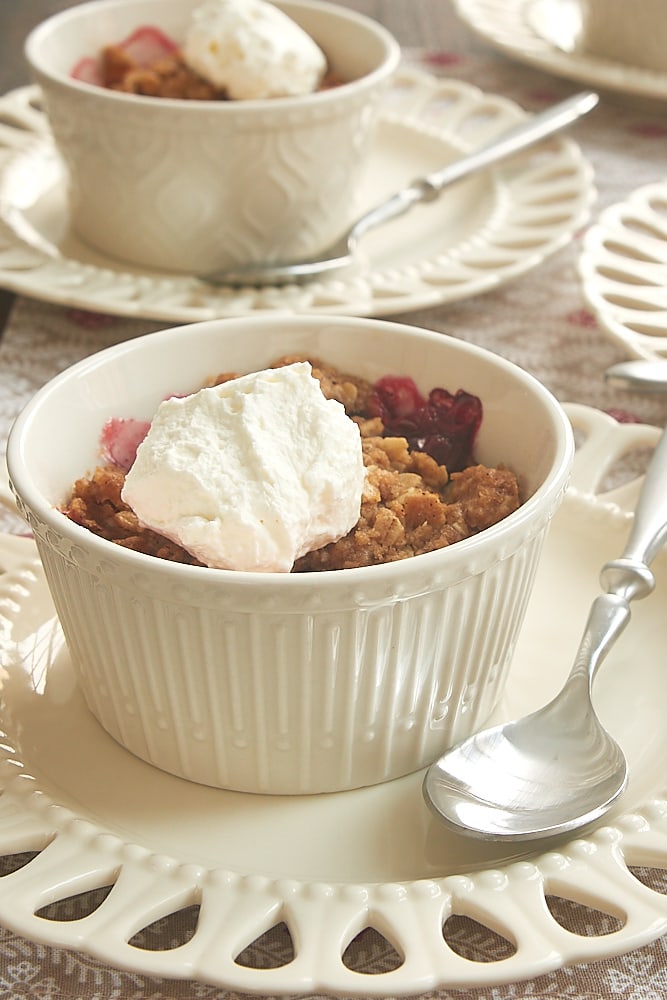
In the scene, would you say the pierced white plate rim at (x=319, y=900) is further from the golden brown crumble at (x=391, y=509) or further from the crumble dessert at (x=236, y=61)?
the crumble dessert at (x=236, y=61)

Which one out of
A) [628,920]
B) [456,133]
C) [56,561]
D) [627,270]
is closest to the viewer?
[628,920]

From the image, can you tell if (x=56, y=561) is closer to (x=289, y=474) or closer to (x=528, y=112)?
(x=289, y=474)

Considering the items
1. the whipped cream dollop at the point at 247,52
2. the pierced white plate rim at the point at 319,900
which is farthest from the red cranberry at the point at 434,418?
the whipped cream dollop at the point at 247,52

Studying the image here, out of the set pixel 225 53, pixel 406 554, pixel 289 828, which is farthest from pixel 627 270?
pixel 289 828

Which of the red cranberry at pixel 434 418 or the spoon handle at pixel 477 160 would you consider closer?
Answer: the red cranberry at pixel 434 418

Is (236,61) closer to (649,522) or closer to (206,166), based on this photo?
(206,166)

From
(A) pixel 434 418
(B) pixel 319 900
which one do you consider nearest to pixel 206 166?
(A) pixel 434 418

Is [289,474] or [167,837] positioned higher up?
[289,474]

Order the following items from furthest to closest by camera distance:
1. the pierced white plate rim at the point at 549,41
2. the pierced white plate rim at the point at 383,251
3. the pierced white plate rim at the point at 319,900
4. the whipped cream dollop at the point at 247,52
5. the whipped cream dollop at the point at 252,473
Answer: the pierced white plate rim at the point at 549,41 < the whipped cream dollop at the point at 247,52 < the pierced white plate rim at the point at 383,251 < the whipped cream dollop at the point at 252,473 < the pierced white plate rim at the point at 319,900
